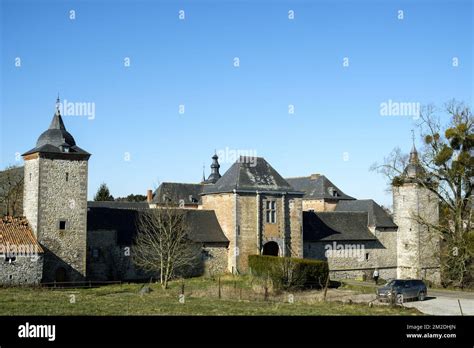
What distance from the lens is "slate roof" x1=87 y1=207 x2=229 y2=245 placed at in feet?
119

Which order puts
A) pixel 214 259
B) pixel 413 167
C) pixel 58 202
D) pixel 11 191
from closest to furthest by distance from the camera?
pixel 58 202, pixel 214 259, pixel 413 167, pixel 11 191

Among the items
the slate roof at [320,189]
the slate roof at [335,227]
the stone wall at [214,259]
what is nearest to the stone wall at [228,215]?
the stone wall at [214,259]

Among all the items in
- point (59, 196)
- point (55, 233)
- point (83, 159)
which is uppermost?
point (83, 159)

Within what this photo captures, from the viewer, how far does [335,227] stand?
149ft

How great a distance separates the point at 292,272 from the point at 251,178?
973cm

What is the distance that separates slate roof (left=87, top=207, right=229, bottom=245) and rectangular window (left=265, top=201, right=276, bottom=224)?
3.18 metres

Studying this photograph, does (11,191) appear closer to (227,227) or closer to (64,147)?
(64,147)

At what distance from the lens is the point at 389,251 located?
4647 centimetres

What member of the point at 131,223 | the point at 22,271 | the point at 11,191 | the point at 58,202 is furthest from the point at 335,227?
the point at 11,191
